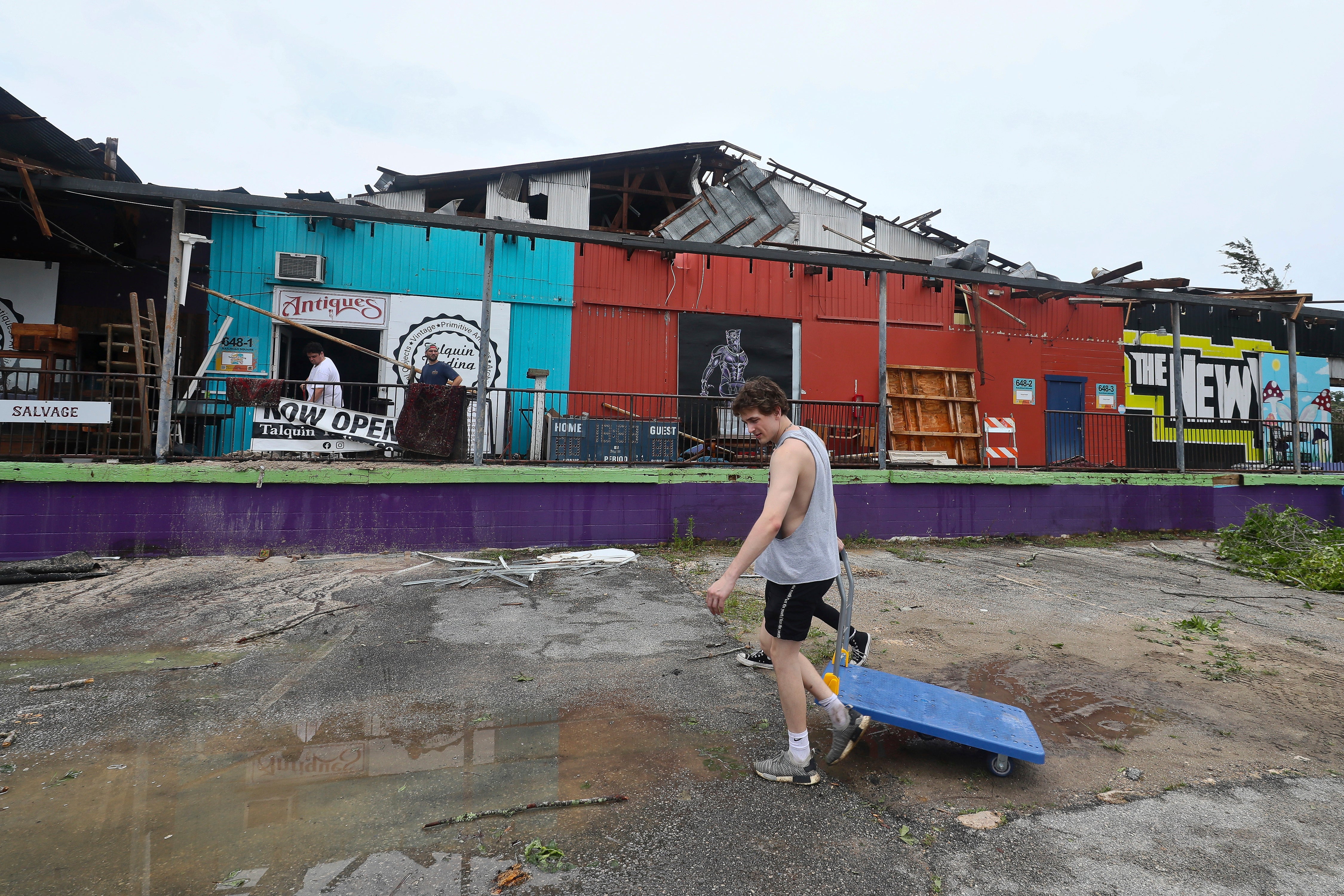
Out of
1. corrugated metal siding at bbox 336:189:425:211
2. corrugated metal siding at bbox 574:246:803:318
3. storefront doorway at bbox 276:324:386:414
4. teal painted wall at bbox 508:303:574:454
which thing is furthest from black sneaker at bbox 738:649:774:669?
corrugated metal siding at bbox 336:189:425:211

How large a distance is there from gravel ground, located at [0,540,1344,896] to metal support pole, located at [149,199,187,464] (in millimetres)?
2043

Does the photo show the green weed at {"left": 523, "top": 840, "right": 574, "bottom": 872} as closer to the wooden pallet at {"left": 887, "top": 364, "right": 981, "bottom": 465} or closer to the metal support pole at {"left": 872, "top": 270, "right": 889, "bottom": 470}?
the metal support pole at {"left": 872, "top": 270, "right": 889, "bottom": 470}

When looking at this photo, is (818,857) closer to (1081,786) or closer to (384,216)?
(1081,786)

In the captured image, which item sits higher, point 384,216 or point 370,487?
point 384,216

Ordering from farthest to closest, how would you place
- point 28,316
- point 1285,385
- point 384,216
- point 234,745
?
point 1285,385 < point 28,316 < point 384,216 < point 234,745

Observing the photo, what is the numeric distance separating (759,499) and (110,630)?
6.42 meters

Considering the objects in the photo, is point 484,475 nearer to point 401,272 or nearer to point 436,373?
point 436,373

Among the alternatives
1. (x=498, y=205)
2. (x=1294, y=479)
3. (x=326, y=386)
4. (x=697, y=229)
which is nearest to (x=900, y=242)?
(x=697, y=229)

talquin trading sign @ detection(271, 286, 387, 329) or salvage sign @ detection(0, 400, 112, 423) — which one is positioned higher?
talquin trading sign @ detection(271, 286, 387, 329)

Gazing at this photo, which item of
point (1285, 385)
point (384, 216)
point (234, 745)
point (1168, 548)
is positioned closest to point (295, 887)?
point (234, 745)

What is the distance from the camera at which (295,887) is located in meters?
2.00

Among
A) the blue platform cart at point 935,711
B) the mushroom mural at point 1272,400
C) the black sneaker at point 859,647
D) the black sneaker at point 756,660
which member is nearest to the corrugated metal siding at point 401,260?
the black sneaker at point 756,660

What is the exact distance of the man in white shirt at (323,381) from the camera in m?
7.88

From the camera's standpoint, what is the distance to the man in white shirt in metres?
7.88
